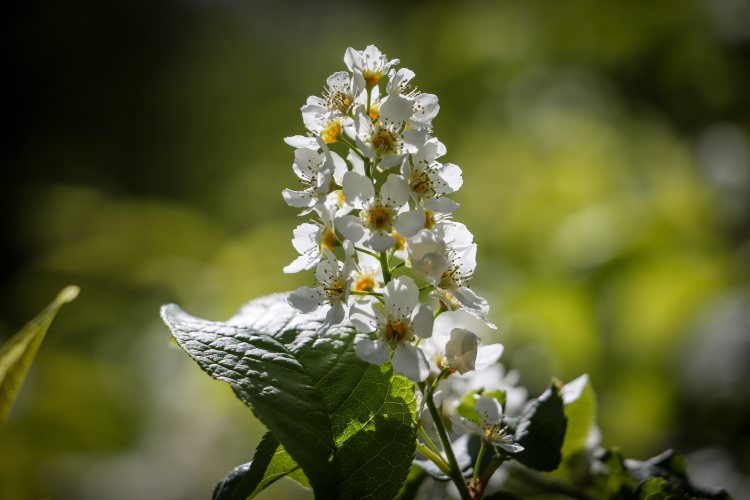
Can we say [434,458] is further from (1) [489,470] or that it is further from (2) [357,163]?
(2) [357,163]

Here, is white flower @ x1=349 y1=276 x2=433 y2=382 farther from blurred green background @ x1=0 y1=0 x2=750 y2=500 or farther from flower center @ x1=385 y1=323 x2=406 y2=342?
blurred green background @ x1=0 y1=0 x2=750 y2=500

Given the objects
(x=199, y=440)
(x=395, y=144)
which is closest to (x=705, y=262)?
(x=395, y=144)

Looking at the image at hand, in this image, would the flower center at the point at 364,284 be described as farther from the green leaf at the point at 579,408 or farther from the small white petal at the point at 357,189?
the green leaf at the point at 579,408

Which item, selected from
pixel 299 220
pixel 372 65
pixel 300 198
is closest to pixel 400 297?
pixel 300 198

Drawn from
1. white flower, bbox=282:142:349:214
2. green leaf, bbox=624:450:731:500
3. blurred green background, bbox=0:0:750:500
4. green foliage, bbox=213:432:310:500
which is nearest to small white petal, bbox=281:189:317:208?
white flower, bbox=282:142:349:214

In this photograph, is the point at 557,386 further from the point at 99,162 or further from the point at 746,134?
the point at 99,162

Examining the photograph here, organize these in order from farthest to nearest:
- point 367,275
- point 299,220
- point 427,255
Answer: point 299,220, point 367,275, point 427,255

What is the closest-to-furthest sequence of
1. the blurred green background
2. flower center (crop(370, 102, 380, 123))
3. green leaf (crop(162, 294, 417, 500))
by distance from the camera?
green leaf (crop(162, 294, 417, 500)), flower center (crop(370, 102, 380, 123)), the blurred green background
